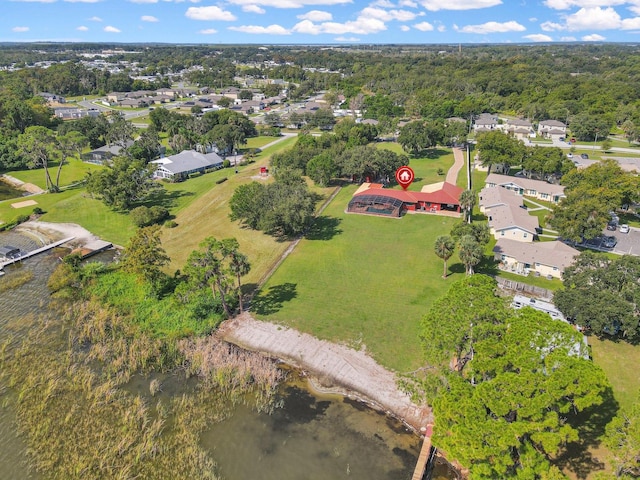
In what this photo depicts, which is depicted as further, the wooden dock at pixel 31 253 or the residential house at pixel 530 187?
the residential house at pixel 530 187

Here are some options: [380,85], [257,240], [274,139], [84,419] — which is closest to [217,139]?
[274,139]

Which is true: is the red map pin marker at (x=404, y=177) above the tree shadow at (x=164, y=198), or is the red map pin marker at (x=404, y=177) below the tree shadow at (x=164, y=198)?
above

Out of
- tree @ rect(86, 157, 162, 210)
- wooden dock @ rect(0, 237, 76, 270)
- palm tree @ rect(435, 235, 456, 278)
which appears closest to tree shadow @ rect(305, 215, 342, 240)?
palm tree @ rect(435, 235, 456, 278)

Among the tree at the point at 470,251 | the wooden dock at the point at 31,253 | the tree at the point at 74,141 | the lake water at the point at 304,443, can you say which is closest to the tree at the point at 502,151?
the tree at the point at 470,251

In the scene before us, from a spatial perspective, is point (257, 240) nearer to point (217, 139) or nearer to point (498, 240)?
point (498, 240)

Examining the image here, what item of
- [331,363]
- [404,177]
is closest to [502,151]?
[404,177]

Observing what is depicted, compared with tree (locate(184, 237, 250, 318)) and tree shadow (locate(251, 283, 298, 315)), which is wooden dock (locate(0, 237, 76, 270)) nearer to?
tree (locate(184, 237, 250, 318))

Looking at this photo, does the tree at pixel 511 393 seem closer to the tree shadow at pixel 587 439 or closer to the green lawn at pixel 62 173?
the tree shadow at pixel 587 439
